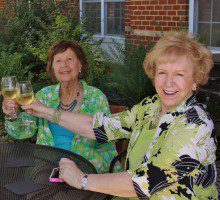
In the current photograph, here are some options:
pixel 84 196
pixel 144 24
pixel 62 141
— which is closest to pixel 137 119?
pixel 84 196

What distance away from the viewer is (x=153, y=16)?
19.3 feet

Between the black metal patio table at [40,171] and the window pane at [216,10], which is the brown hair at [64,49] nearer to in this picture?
the black metal patio table at [40,171]

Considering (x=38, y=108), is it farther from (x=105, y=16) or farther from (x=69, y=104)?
(x=105, y=16)

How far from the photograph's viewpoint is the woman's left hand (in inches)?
80.6

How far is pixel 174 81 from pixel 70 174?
26.1 inches

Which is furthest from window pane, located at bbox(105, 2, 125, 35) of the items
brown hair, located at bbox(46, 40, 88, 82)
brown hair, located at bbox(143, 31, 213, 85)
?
brown hair, located at bbox(143, 31, 213, 85)

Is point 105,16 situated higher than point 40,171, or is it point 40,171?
point 105,16

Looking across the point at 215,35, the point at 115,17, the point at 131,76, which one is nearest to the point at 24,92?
the point at 131,76

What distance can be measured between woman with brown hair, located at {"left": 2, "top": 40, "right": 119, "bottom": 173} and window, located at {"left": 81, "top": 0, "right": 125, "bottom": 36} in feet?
12.8

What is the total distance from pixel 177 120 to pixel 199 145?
0.19 meters

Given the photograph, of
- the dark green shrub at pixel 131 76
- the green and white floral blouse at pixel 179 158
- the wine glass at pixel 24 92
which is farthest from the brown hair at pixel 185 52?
the dark green shrub at pixel 131 76

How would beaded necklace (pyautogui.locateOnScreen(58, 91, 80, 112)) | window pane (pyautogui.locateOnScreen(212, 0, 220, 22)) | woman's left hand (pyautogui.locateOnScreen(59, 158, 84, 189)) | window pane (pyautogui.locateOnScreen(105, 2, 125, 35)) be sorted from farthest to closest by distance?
1. window pane (pyautogui.locateOnScreen(105, 2, 125, 35))
2. window pane (pyautogui.locateOnScreen(212, 0, 220, 22))
3. beaded necklace (pyautogui.locateOnScreen(58, 91, 80, 112))
4. woman's left hand (pyautogui.locateOnScreen(59, 158, 84, 189))

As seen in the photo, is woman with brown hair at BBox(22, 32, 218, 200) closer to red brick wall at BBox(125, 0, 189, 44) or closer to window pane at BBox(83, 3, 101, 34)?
red brick wall at BBox(125, 0, 189, 44)

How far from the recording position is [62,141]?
9.83ft
